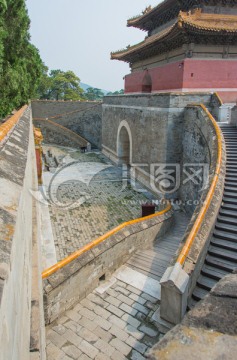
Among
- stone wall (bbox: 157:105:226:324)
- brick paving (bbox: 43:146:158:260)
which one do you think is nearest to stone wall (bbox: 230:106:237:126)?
stone wall (bbox: 157:105:226:324)

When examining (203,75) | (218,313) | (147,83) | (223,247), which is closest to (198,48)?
(203,75)

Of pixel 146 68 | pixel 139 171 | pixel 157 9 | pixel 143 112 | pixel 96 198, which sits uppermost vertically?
pixel 157 9

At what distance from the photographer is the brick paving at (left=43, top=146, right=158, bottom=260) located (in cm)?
976

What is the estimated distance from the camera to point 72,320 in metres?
4.81

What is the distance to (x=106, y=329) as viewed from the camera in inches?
181

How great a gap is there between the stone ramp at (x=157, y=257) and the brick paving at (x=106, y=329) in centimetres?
87

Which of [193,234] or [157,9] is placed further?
[157,9]

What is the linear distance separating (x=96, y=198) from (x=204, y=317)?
12.2 meters

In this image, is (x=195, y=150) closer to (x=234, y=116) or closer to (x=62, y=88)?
(x=234, y=116)

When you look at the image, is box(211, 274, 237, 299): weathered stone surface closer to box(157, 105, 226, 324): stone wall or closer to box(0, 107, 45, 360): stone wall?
box(0, 107, 45, 360): stone wall

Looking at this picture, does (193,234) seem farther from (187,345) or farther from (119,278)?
(187,345)

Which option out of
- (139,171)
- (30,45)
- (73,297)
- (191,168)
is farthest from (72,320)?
(30,45)

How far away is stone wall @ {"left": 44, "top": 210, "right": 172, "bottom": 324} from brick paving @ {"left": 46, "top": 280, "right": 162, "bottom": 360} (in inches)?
8.8

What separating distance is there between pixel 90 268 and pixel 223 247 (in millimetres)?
2914
